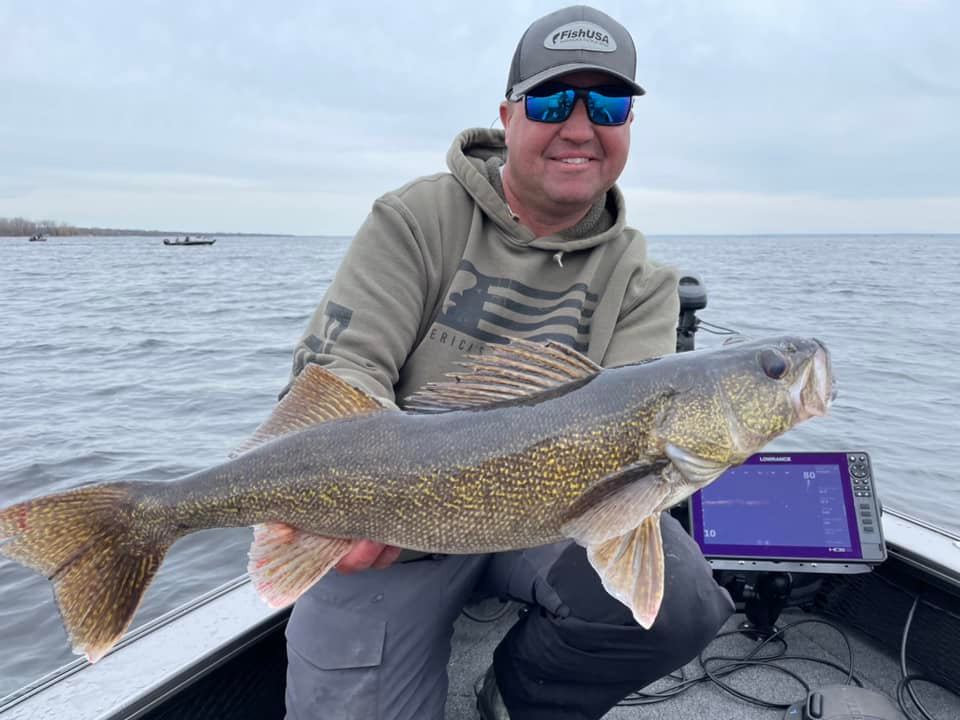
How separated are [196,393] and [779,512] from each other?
10.7m

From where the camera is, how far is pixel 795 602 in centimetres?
411

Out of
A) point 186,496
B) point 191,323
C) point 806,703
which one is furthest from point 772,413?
point 191,323

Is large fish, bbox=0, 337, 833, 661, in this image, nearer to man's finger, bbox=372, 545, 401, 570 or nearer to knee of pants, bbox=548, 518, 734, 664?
man's finger, bbox=372, 545, 401, 570

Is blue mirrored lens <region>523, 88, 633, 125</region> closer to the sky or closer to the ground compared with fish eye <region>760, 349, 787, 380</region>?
closer to the sky

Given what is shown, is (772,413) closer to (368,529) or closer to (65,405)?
(368,529)

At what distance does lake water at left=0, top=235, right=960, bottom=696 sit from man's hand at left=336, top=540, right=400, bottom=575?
415 cm

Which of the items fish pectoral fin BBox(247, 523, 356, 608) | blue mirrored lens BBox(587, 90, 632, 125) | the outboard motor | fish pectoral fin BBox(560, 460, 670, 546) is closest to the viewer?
fish pectoral fin BBox(560, 460, 670, 546)

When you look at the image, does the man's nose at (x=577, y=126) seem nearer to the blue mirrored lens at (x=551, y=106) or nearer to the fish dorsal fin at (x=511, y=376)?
the blue mirrored lens at (x=551, y=106)

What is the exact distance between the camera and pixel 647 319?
345cm

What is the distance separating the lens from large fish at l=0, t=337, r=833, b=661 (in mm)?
2305

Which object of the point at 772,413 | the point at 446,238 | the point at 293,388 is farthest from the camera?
the point at 446,238

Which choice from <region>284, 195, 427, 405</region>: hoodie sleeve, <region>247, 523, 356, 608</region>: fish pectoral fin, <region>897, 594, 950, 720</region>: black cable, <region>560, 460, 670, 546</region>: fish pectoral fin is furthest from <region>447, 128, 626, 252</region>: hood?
<region>897, 594, 950, 720</region>: black cable

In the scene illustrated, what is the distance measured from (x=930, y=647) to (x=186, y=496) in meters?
3.51

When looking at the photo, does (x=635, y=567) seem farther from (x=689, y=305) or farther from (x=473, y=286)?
(x=689, y=305)
